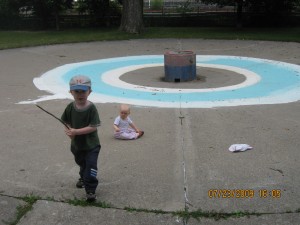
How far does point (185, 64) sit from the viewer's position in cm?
1010

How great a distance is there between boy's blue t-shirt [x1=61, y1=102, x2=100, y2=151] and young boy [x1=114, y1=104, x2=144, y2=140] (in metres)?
1.77

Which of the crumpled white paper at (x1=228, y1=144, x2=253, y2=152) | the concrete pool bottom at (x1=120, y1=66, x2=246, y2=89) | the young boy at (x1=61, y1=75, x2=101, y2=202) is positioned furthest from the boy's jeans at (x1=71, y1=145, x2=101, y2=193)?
the concrete pool bottom at (x1=120, y1=66, x2=246, y2=89)

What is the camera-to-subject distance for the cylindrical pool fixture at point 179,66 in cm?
1007

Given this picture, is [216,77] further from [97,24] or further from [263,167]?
[97,24]

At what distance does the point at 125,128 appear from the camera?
6.05 m

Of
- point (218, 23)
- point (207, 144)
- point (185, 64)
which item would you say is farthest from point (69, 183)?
point (218, 23)

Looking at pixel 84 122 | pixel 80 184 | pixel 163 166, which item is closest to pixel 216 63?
pixel 163 166

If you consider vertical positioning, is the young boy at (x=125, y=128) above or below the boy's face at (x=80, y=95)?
below

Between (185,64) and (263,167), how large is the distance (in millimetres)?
5475

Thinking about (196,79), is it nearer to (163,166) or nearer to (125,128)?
(125,128)

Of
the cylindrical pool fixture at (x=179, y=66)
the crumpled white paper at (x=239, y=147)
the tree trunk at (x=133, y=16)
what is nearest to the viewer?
the crumpled white paper at (x=239, y=147)

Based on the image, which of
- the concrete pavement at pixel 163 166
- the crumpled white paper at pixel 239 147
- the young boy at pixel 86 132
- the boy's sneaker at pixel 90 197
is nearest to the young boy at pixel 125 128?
the concrete pavement at pixel 163 166
